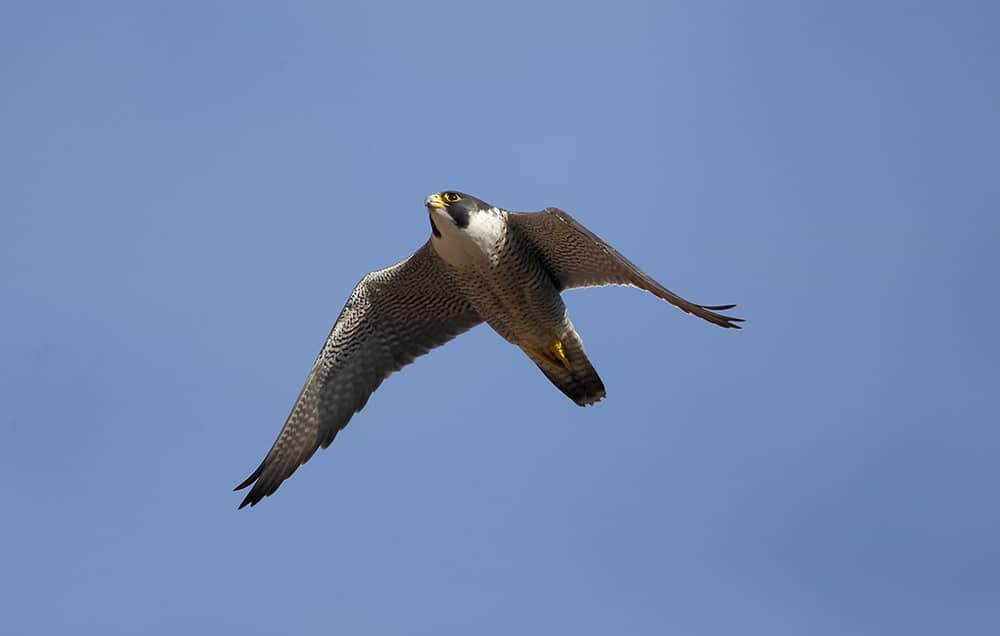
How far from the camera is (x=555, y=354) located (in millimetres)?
13250

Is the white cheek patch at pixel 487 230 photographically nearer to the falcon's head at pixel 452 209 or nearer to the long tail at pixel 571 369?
the falcon's head at pixel 452 209

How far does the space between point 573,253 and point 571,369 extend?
1.15 metres

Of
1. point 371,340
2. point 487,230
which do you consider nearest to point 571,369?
point 487,230

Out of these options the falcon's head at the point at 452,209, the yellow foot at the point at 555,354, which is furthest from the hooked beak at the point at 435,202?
the yellow foot at the point at 555,354

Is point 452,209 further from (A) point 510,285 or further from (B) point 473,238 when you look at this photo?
(A) point 510,285

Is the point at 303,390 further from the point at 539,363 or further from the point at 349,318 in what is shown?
the point at 539,363

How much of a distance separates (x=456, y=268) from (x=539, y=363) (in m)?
1.34

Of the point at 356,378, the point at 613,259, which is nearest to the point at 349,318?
the point at 356,378

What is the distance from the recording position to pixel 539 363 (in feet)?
44.3

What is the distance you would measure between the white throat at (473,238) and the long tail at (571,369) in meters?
1.11

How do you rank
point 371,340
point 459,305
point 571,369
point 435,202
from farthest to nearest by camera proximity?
point 371,340 < point 459,305 < point 571,369 < point 435,202

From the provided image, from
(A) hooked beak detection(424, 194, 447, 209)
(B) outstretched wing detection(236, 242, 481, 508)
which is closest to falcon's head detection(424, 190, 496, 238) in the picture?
(A) hooked beak detection(424, 194, 447, 209)

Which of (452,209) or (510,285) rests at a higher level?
(452,209)

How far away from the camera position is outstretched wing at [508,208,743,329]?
40.9 ft
